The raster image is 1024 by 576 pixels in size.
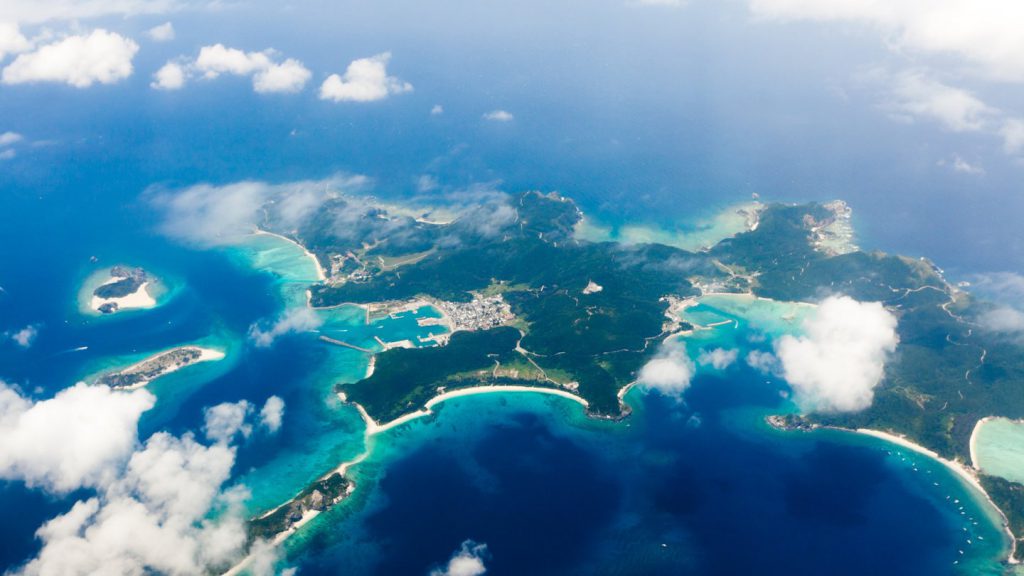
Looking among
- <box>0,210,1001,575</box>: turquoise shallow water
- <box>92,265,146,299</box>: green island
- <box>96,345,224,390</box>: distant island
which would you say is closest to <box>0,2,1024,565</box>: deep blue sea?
<box>0,210,1001,575</box>: turquoise shallow water

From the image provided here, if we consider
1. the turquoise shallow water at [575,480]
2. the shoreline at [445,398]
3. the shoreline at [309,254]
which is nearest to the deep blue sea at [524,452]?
the turquoise shallow water at [575,480]

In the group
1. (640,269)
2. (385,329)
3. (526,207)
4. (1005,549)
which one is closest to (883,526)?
(1005,549)

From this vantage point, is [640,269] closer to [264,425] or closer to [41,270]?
[264,425]

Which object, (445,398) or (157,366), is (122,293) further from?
(445,398)

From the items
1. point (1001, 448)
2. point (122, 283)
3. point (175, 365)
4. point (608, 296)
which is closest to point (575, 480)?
point (608, 296)

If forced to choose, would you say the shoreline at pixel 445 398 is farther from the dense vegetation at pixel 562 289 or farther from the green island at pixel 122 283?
the green island at pixel 122 283

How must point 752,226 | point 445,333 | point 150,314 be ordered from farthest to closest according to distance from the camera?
point 752,226 < point 150,314 < point 445,333
